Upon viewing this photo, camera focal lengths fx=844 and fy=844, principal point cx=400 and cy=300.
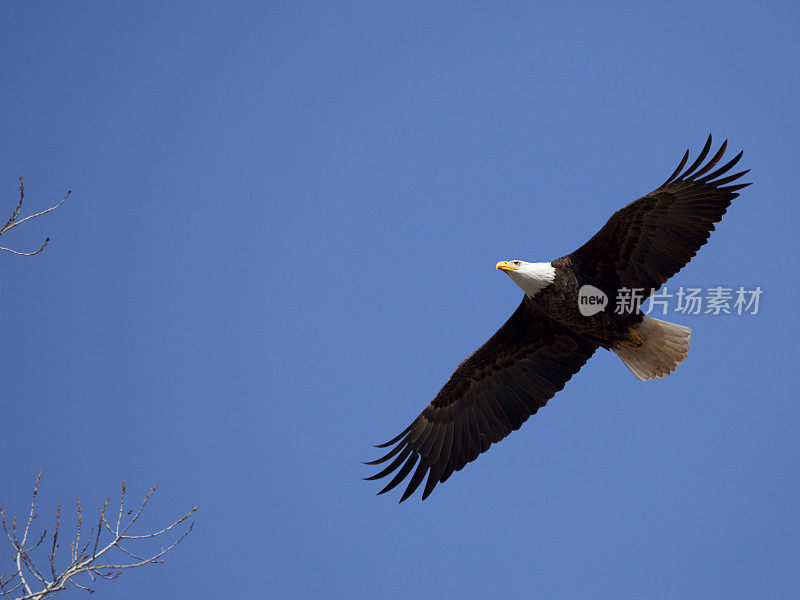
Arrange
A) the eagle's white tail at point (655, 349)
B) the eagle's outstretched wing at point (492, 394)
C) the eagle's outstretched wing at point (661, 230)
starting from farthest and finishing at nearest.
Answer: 1. the eagle's outstretched wing at point (492, 394)
2. the eagle's white tail at point (655, 349)
3. the eagle's outstretched wing at point (661, 230)

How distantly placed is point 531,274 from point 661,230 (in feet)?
4.43

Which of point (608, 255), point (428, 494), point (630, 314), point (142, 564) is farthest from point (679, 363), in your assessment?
point (142, 564)

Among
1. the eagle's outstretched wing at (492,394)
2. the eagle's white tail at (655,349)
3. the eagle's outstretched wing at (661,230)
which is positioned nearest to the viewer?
the eagle's outstretched wing at (661,230)

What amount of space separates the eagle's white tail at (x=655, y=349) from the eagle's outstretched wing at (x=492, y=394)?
0.48 metres

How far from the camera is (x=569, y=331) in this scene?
9.47 m

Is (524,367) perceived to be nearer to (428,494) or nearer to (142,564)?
(428,494)

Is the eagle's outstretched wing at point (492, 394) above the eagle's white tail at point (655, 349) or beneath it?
above

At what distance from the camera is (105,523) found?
564 cm

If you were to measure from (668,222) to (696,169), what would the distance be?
1.88ft

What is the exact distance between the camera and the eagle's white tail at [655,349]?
29.9ft

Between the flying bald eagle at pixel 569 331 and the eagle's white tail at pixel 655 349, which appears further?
the eagle's white tail at pixel 655 349

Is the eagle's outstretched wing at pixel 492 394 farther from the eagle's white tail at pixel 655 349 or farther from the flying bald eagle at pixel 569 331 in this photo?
the eagle's white tail at pixel 655 349

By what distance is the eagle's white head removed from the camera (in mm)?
8555

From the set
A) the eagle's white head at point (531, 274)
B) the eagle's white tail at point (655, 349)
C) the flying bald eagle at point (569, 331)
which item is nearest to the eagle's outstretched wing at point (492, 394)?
the flying bald eagle at point (569, 331)
